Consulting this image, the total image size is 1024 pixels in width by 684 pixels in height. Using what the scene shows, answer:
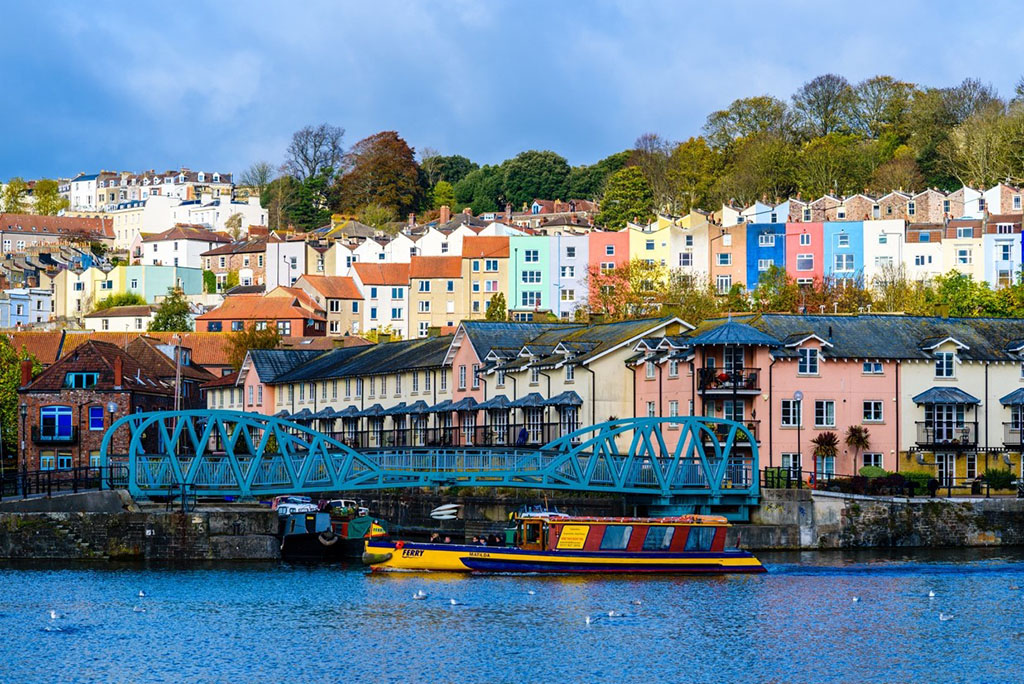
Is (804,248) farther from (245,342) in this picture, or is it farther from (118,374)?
(118,374)

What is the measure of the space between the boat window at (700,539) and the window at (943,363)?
18.3 metres

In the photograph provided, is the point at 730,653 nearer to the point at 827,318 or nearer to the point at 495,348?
the point at 827,318

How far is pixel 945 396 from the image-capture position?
6994 cm

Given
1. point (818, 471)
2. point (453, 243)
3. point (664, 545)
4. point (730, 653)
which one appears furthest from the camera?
point (453, 243)

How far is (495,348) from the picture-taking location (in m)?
80.6

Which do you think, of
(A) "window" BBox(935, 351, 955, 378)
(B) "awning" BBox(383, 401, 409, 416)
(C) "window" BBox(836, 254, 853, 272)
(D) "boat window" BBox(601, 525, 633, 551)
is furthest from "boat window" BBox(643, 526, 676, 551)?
(C) "window" BBox(836, 254, 853, 272)

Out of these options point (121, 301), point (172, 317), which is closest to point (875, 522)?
point (172, 317)

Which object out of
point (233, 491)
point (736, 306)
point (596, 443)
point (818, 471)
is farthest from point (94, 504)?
point (736, 306)

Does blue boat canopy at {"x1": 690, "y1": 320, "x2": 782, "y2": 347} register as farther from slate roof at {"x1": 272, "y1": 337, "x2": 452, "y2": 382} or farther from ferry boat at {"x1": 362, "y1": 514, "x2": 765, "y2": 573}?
slate roof at {"x1": 272, "y1": 337, "x2": 452, "y2": 382}

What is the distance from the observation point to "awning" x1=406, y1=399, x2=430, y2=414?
81.5 m

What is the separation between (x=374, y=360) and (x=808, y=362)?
28831mm

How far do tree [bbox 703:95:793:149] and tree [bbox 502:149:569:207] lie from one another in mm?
24721

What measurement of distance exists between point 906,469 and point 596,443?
15.6m

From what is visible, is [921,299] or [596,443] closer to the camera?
[596,443]
